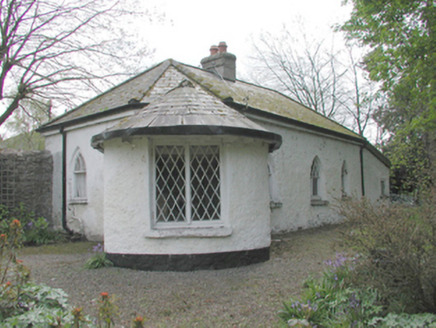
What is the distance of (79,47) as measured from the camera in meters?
15.0

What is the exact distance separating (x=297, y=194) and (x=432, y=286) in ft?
28.1

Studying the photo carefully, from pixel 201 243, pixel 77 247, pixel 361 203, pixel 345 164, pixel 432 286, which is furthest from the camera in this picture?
pixel 345 164

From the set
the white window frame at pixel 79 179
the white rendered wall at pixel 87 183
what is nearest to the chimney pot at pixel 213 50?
the white rendered wall at pixel 87 183

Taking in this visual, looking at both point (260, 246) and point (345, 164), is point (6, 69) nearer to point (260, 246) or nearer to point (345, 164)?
point (260, 246)

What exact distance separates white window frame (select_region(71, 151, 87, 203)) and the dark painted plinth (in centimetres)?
542

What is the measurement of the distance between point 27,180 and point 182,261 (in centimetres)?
774

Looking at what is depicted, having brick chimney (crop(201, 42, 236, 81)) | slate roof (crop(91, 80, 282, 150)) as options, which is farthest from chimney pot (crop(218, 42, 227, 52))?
slate roof (crop(91, 80, 282, 150))

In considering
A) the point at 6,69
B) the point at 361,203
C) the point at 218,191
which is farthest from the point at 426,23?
the point at 6,69

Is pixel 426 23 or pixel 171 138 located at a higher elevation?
pixel 426 23

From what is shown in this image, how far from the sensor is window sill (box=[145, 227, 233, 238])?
22.4ft

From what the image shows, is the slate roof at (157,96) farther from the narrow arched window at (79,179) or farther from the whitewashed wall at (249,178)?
the narrow arched window at (79,179)

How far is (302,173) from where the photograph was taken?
12.6 metres

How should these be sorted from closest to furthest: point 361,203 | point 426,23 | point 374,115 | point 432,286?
point 432,286 < point 361,203 < point 426,23 < point 374,115

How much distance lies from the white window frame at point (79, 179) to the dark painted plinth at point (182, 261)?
5421mm
